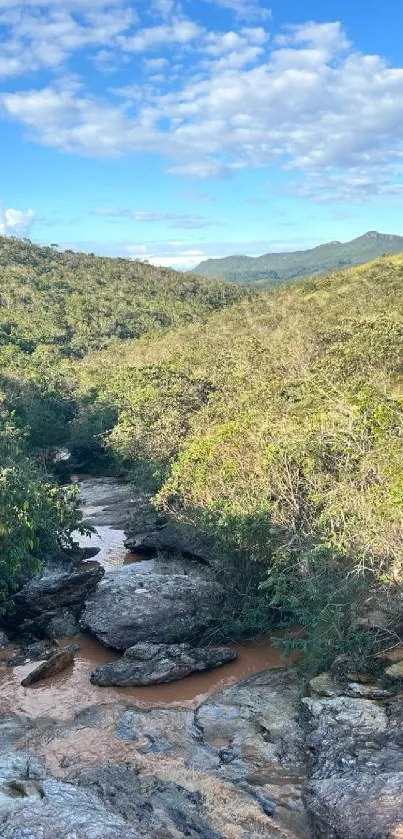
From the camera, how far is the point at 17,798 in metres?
11.0

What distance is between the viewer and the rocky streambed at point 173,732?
11.2m

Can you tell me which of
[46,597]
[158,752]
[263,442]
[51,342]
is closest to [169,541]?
[46,597]

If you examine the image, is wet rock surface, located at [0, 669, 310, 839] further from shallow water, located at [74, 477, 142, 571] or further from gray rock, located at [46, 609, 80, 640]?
shallow water, located at [74, 477, 142, 571]

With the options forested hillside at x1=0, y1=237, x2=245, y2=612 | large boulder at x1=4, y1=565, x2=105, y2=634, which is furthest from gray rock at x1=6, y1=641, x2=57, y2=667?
forested hillside at x1=0, y1=237, x2=245, y2=612

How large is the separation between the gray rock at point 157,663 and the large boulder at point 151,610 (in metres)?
0.77

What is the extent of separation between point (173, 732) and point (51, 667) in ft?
16.5

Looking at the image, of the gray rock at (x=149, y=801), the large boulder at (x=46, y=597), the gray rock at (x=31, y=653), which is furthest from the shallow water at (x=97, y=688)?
the gray rock at (x=149, y=801)

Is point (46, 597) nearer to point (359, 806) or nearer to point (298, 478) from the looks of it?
point (298, 478)

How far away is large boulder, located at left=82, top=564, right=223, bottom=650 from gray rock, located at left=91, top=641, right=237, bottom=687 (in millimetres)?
771

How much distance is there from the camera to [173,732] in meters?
15.2

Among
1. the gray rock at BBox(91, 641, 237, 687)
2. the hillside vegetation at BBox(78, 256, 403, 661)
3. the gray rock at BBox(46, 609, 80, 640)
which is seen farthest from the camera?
the gray rock at BBox(46, 609, 80, 640)

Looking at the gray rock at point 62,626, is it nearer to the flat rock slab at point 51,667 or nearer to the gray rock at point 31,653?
the gray rock at point 31,653

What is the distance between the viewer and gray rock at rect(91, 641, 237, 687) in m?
17.8

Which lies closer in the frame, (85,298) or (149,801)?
(149,801)
